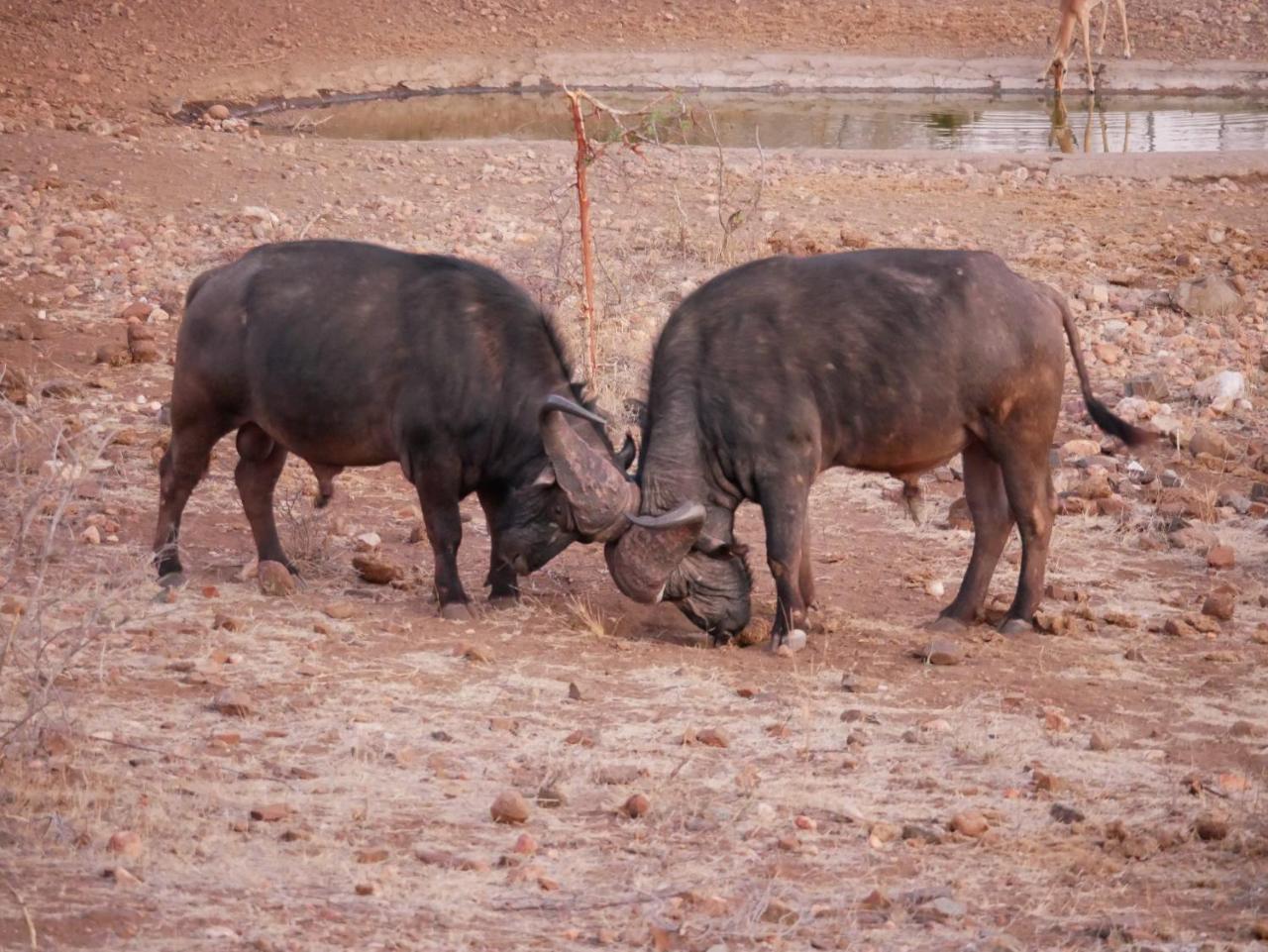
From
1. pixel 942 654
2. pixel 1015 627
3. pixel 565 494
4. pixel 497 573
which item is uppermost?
pixel 565 494

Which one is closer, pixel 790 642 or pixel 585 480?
pixel 585 480

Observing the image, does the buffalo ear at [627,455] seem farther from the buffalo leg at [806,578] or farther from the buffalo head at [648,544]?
the buffalo leg at [806,578]

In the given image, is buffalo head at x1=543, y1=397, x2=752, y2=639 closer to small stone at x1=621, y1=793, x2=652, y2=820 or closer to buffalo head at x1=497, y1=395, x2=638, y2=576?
buffalo head at x1=497, y1=395, x2=638, y2=576

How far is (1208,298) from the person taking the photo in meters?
12.2

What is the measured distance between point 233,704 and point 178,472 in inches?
80.8

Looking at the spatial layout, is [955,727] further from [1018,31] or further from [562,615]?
[1018,31]

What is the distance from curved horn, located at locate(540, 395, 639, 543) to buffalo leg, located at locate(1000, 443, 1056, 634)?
5.29ft

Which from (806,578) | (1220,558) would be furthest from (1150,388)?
(806,578)

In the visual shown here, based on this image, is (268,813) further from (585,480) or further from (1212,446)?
(1212,446)

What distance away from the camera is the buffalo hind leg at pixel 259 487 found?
7969 millimetres

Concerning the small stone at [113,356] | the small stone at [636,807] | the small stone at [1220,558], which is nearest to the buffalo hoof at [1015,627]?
the small stone at [1220,558]

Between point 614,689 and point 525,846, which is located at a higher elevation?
point 525,846

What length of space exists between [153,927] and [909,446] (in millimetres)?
4014

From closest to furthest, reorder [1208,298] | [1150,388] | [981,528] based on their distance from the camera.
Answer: [981,528] < [1150,388] < [1208,298]
